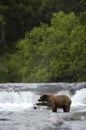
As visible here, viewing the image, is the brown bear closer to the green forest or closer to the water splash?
the water splash

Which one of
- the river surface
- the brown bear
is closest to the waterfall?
the river surface

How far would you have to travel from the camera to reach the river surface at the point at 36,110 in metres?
16.0

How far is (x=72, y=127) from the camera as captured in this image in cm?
1541

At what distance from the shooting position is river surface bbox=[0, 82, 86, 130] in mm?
15961

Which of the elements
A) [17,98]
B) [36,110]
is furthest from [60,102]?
[17,98]

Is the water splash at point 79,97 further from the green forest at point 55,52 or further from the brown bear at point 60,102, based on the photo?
the green forest at point 55,52

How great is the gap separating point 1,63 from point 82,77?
13958mm

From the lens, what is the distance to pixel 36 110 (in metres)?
21.9

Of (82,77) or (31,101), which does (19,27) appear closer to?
(82,77)

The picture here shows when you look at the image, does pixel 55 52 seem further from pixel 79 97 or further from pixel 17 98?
pixel 17 98

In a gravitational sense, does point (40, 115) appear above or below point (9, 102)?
above

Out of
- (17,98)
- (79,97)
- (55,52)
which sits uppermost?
(17,98)

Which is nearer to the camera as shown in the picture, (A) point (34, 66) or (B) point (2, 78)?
(A) point (34, 66)

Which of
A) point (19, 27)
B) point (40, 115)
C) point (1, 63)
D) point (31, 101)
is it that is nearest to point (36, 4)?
point (19, 27)
